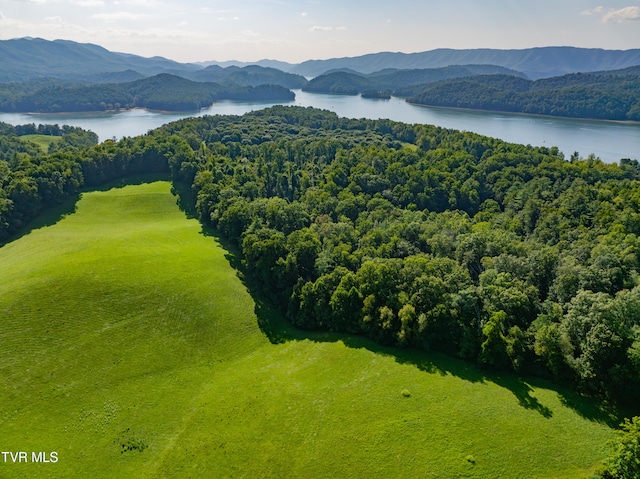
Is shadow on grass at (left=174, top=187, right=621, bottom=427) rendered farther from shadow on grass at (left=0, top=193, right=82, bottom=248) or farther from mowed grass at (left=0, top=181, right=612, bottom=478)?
shadow on grass at (left=0, top=193, right=82, bottom=248)

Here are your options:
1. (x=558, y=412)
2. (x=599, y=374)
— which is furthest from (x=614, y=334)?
(x=558, y=412)

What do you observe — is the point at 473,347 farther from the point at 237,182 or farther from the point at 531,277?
the point at 237,182

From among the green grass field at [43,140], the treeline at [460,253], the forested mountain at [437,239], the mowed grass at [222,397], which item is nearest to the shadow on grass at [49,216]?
the forested mountain at [437,239]

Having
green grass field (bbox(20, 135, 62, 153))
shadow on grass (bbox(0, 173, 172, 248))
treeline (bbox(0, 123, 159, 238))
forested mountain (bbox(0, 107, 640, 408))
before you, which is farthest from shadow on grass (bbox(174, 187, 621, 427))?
green grass field (bbox(20, 135, 62, 153))

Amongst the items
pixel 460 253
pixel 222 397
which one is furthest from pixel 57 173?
pixel 460 253

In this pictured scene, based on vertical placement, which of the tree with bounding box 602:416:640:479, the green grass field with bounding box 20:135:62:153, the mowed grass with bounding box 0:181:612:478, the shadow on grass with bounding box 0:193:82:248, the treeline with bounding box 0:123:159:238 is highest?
the green grass field with bounding box 20:135:62:153

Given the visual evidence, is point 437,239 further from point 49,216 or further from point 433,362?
point 49,216
